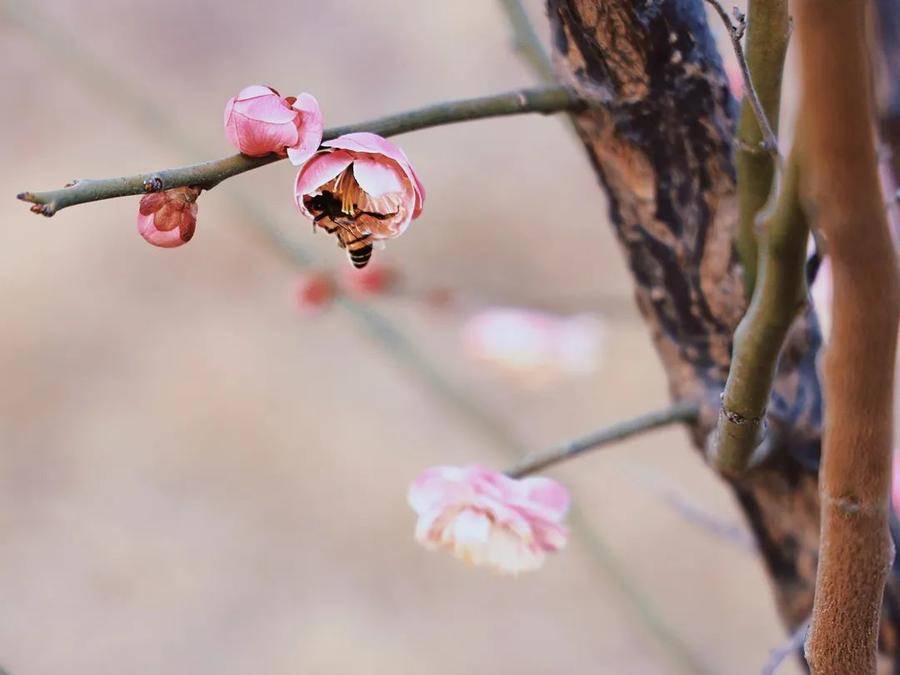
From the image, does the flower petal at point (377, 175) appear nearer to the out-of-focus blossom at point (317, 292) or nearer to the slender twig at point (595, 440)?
the slender twig at point (595, 440)

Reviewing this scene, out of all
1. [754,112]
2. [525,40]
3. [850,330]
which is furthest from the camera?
[525,40]

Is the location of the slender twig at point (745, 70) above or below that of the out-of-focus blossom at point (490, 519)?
above

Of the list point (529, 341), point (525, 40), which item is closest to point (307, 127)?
point (525, 40)

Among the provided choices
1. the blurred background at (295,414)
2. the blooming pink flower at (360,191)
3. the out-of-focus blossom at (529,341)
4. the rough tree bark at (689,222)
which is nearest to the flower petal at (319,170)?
the blooming pink flower at (360,191)

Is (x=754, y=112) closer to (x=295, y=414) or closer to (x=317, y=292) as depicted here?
(x=317, y=292)

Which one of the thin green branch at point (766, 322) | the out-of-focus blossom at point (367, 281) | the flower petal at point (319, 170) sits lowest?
the out-of-focus blossom at point (367, 281)

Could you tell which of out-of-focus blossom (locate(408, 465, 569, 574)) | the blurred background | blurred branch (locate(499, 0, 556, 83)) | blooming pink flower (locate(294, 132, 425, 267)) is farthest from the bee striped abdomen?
the blurred background
